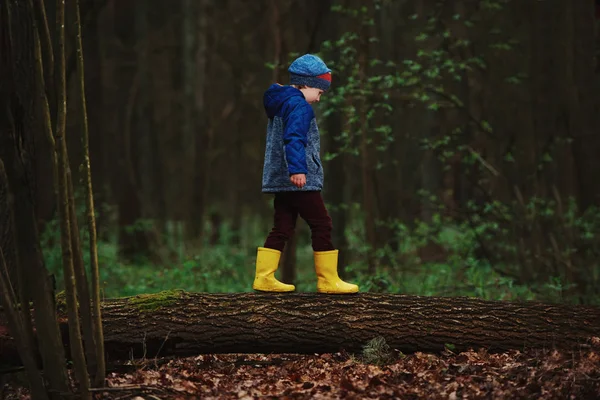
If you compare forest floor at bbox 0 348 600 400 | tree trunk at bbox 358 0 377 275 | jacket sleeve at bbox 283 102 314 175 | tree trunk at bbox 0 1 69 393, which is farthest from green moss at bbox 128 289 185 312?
tree trunk at bbox 358 0 377 275

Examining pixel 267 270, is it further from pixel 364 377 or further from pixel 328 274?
pixel 364 377

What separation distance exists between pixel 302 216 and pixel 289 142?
67 cm

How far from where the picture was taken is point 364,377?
5879 mm

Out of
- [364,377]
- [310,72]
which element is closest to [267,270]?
[364,377]

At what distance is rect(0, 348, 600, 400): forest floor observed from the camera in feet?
17.6

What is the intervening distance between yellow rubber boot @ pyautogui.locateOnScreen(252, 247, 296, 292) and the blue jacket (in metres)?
0.53

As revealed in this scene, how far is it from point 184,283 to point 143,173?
11.4 meters

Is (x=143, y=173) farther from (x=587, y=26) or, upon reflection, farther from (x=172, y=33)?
(x=587, y=26)

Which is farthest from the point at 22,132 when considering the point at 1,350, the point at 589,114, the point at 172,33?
the point at 172,33

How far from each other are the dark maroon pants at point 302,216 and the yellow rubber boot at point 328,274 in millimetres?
61

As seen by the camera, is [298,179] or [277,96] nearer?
[298,179]

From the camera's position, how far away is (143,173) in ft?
78.3

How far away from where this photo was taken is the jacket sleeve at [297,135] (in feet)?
20.4

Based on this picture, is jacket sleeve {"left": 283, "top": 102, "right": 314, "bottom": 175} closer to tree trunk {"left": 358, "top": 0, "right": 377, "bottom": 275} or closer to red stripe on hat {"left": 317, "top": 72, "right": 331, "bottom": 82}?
red stripe on hat {"left": 317, "top": 72, "right": 331, "bottom": 82}
